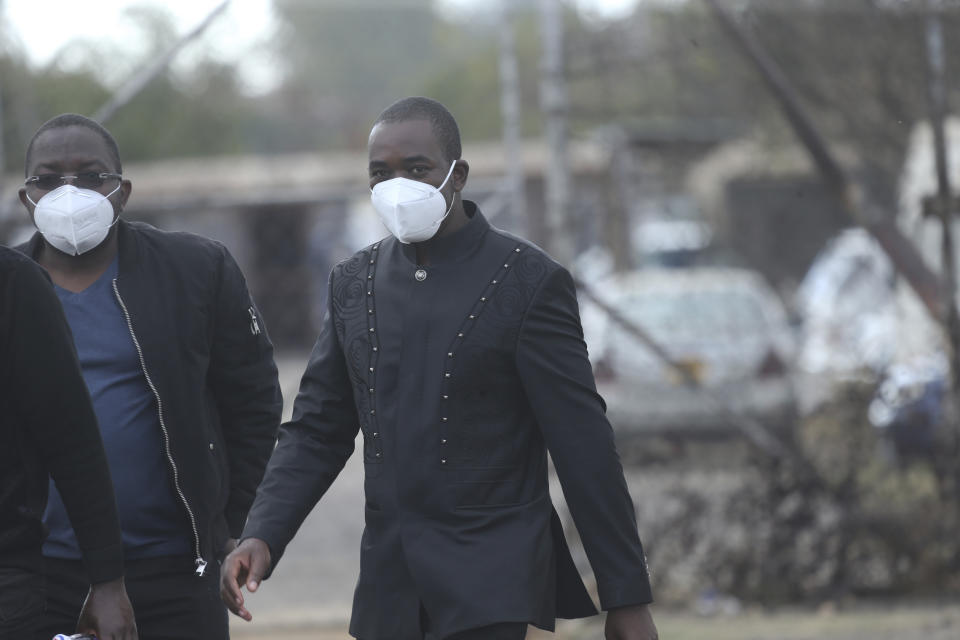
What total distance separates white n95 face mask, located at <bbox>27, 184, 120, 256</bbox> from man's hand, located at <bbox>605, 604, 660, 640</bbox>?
1622 mm

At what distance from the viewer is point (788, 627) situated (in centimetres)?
691

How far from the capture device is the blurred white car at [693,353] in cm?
854

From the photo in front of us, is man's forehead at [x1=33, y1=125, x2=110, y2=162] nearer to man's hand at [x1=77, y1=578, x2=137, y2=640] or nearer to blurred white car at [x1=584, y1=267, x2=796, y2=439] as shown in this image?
man's hand at [x1=77, y1=578, x2=137, y2=640]

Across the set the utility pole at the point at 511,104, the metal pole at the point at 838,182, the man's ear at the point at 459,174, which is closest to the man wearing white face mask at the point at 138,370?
the man's ear at the point at 459,174

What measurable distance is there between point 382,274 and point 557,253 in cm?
382

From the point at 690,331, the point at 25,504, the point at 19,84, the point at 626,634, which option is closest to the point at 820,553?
the point at 690,331

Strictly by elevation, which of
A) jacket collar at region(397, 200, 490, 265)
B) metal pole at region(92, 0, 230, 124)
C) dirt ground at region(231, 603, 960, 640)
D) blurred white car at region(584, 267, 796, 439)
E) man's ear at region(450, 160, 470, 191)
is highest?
metal pole at region(92, 0, 230, 124)

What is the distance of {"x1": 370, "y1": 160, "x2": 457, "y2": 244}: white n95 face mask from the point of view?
3451mm

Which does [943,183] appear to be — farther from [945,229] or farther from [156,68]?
[156,68]

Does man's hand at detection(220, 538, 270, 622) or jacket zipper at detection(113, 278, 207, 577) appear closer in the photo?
man's hand at detection(220, 538, 270, 622)

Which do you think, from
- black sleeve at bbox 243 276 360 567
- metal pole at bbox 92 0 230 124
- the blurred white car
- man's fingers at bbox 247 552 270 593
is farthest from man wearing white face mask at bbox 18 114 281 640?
the blurred white car

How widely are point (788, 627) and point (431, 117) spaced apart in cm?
419

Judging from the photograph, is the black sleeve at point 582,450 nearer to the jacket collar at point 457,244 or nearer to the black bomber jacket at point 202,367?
the jacket collar at point 457,244

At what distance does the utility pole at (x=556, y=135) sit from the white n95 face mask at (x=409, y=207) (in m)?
3.89
